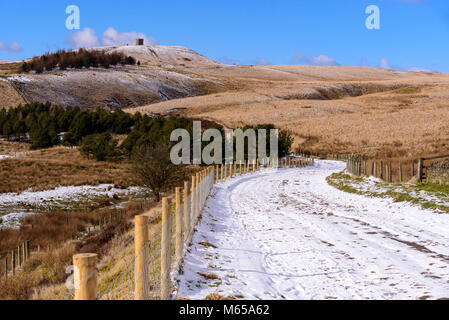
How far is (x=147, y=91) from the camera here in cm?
14662

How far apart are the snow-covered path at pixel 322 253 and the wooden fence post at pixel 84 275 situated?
382 cm

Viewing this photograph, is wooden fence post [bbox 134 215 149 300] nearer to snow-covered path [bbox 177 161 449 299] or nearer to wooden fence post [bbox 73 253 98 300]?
wooden fence post [bbox 73 253 98 300]

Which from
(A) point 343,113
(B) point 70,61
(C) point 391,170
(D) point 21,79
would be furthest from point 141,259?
(B) point 70,61

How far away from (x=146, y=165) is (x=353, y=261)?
24.0 m

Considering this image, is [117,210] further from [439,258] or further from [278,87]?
[278,87]

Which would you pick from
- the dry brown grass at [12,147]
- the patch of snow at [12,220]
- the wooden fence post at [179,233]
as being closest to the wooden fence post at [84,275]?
the wooden fence post at [179,233]

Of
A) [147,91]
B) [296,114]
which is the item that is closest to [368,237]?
[296,114]

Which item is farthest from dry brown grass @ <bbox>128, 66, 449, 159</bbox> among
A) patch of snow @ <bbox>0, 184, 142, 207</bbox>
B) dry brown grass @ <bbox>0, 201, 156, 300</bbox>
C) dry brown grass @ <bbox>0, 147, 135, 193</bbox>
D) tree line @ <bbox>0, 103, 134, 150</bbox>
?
dry brown grass @ <bbox>0, 201, 156, 300</bbox>

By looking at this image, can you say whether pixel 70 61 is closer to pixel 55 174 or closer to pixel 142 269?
pixel 55 174

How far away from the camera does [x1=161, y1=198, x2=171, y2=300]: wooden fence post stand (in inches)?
280

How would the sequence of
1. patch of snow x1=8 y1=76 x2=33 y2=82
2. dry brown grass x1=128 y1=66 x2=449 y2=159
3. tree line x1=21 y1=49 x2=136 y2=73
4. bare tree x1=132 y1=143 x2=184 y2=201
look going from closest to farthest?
bare tree x1=132 y1=143 x2=184 y2=201
dry brown grass x1=128 y1=66 x2=449 y2=159
patch of snow x1=8 y1=76 x2=33 y2=82
tree line x1=21 y1=49 x2=136 y2=73

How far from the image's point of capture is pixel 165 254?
762 centimetres

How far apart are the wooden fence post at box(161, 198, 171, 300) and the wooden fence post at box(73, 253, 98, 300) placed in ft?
10.1

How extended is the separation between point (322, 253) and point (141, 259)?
6.53 meters
